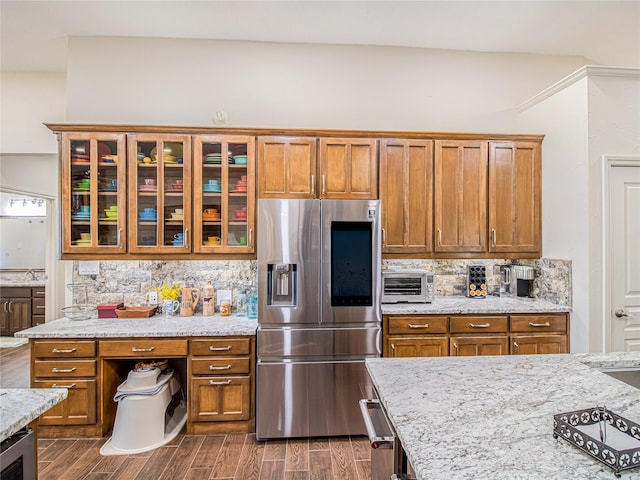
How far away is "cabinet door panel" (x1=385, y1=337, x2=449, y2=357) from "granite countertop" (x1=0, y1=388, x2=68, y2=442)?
86.8 inches

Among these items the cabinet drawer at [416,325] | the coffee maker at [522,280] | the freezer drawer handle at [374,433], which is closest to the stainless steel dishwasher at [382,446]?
the freezer drawer handle at [374,433]

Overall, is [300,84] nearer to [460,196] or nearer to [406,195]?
[406,195]

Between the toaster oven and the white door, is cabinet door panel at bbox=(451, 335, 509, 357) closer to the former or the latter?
the toaster oven

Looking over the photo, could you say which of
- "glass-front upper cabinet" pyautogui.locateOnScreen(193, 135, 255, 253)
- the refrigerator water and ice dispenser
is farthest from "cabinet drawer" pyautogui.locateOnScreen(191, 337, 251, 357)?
"glass-front upper cabinet" pyautogui.locateOnScreen(193, 135, 255, 253)

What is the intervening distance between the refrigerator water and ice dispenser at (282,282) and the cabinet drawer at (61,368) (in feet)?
4.79

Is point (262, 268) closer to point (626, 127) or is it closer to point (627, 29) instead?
point (626, 127)

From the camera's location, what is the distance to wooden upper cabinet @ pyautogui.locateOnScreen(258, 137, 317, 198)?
2979 millimetres

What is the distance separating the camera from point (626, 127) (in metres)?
2.79

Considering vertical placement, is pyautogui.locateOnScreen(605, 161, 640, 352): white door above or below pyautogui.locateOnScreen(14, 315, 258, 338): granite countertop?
above

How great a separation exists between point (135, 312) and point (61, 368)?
63cm

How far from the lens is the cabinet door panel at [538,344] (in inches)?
114

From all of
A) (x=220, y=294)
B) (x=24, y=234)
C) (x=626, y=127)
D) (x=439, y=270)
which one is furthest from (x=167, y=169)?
(x=24, y=234)

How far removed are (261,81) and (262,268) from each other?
1929 mm

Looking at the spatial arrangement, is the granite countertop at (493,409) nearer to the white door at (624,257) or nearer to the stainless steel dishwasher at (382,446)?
the stainless steel dishwasher at (382,446)
